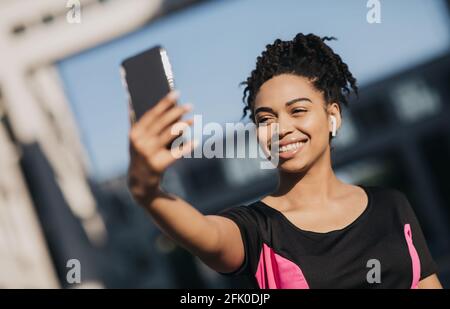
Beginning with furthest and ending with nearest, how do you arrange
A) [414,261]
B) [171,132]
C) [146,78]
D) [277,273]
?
[414,261], [277,273], [146,78], [171,132]

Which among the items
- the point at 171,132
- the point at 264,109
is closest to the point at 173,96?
the point at 171,132

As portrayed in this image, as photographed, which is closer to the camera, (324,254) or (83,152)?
(324,254)

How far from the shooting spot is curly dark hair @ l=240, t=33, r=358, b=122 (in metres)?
1.50

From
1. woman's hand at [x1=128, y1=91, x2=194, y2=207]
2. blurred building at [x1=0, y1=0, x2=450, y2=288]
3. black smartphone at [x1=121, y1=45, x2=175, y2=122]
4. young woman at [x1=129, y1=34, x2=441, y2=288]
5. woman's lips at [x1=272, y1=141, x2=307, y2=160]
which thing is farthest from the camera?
blurred building at [x1=0, y1=0, x2=450, y2=288]

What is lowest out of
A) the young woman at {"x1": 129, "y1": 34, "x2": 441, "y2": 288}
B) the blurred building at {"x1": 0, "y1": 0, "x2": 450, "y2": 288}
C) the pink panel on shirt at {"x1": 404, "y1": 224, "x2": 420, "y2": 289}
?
the pink panel on shirt at {"x1": 404, "y1": 224, "x2": 420, "y2": 289}

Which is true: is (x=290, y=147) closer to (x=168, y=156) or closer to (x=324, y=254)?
(x=324, y=254)

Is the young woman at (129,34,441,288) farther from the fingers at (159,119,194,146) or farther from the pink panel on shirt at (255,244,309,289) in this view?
the fingers at (159,119,194,146)

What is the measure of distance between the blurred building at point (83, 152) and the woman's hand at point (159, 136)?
926 mm

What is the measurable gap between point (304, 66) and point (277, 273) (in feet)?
1.79

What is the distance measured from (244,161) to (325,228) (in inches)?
1106

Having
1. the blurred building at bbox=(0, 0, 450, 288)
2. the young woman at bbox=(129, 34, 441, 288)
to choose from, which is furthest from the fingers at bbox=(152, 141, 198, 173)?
the blurred building at bbox=(0, 0, 450, 288)

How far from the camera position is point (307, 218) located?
56.3 inches

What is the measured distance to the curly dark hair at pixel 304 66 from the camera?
59.2 inches

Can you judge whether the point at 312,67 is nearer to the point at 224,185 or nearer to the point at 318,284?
the point at 318,284
